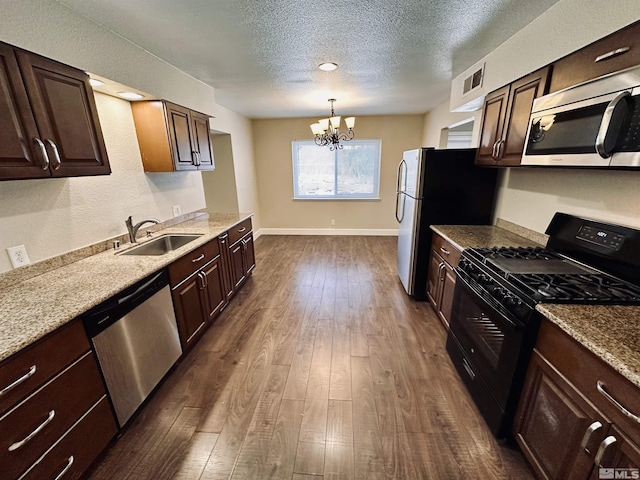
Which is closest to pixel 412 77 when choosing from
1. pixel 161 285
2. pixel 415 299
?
pixel 415 299

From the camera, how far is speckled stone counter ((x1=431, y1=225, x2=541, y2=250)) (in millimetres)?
2129

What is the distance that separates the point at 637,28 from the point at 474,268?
1289mm

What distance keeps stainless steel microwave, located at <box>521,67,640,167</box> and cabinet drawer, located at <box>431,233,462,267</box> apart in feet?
2.72

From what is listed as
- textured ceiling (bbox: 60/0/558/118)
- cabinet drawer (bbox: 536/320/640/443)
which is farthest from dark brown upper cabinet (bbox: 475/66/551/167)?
cabinet drawer (bbox: 536/320/640/443)

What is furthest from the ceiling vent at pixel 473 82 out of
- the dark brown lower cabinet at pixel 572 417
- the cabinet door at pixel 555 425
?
the cabinet door at pixel 555 425

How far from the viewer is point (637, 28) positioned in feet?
3.66

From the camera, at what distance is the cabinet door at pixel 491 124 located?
2.06m

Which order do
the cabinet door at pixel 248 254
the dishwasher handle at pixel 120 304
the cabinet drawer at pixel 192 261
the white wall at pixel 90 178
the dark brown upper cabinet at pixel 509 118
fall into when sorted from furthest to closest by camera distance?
1. the cabinet door at pixel 248 254
2. the cabinet drawer at pixel 192 261
3. the dark brown upper cabinet at pixel 509 118
4. the white wall at pixel 90 178
5. the dishwasher handle at pixel 120 304

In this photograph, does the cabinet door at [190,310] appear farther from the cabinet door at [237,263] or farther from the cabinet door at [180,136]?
the cabinet door at [180,136]

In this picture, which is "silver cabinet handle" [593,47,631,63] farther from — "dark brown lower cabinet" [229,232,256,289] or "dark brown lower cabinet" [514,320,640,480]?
"dark brown lower cabinet" [229,232,256,289]

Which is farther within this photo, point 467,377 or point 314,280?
point 314,280

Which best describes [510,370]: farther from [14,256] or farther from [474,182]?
[14,256]

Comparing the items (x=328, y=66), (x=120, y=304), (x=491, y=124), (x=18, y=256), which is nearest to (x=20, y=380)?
(x=120, y=304)

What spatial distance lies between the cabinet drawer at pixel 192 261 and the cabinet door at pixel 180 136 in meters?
0.84
